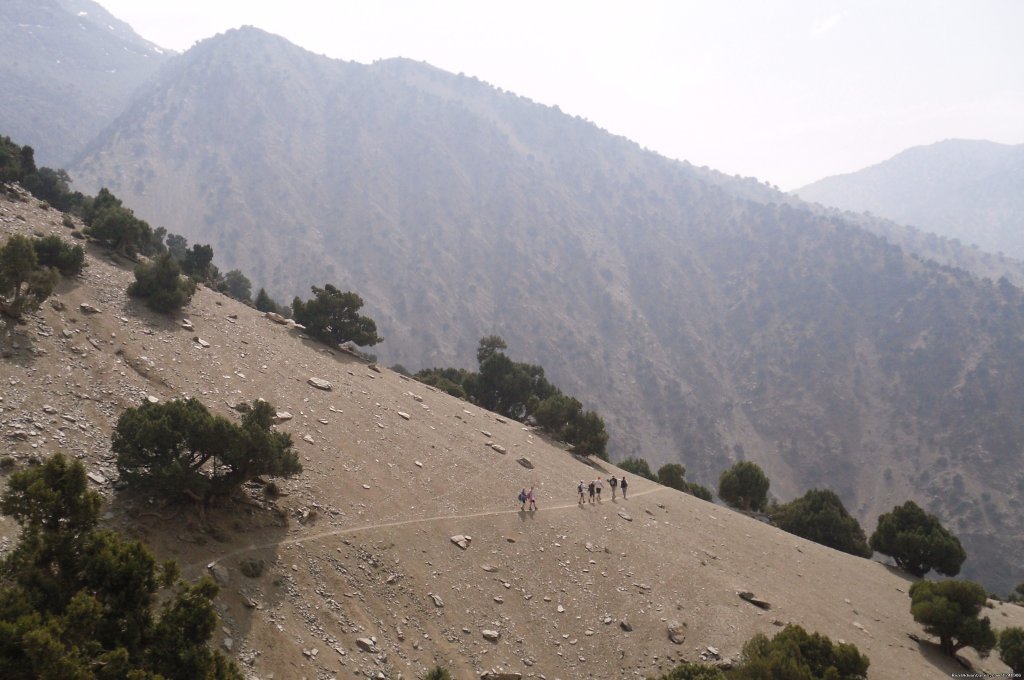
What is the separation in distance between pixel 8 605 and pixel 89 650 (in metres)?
1.50

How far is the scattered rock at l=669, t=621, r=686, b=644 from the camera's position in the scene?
21078 mm

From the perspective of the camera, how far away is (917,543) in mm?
39219

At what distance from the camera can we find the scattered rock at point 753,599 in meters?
24.6

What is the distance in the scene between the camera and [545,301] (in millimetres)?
138625

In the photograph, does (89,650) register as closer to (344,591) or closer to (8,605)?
(8,605)

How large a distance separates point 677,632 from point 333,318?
32001mm

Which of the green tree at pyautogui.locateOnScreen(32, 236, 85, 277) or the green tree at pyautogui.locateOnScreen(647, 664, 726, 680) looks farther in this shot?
the green tree at pyautogui.locateOnScreen(32, 236, 85, 277)

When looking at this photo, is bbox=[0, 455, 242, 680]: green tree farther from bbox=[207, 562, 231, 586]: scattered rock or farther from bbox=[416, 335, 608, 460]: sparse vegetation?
bbox=[416, 335, 608, 460]: sparse vegetation

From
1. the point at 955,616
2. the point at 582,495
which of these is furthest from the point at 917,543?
the point at 582,495

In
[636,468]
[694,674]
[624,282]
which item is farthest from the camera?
[624,282]

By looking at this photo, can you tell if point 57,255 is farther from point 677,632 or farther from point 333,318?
point 677,632

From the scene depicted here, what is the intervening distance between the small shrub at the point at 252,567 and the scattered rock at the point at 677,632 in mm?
14998

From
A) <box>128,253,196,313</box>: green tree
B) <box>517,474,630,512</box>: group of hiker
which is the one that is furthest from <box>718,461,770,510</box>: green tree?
<box>128,253,196,313</box>: green tree

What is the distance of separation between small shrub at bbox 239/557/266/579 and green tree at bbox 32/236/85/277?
66.0 feet
